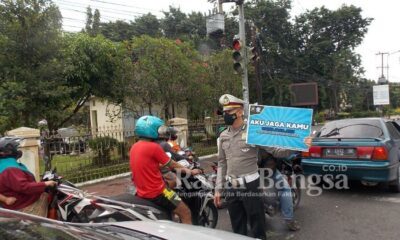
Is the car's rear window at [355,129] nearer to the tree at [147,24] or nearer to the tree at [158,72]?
the tree at [158,72]

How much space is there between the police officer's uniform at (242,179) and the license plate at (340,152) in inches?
131

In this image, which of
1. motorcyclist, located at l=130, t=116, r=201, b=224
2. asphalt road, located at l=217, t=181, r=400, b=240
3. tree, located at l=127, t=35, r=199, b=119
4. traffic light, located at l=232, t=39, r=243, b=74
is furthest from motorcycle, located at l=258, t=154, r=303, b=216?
tree, located at l=127, t=35, r=199, b=119

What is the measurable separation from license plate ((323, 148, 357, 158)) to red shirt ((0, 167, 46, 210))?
5.12 meters

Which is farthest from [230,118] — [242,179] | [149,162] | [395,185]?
[395,185]

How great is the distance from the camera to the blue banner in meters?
3.91

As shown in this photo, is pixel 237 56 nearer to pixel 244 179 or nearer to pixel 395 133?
pixel 395 133

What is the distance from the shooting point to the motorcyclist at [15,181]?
378 cm

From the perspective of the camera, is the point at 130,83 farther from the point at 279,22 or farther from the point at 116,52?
the point at 279,22

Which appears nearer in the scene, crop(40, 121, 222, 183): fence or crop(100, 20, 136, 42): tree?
crop(40, 121, 222, 183): fence

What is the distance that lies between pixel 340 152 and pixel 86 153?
5.99 metres

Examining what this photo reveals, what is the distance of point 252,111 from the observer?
4.16 meters

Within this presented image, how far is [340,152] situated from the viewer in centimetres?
699

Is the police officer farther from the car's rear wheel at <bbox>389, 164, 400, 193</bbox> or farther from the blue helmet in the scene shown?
the car's rear wheel at <bbox>389, 164, 400, 193</bbox>

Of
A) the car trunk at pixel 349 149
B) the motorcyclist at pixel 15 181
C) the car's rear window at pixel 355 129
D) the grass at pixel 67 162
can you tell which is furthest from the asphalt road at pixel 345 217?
the grass at pixel 67 162
